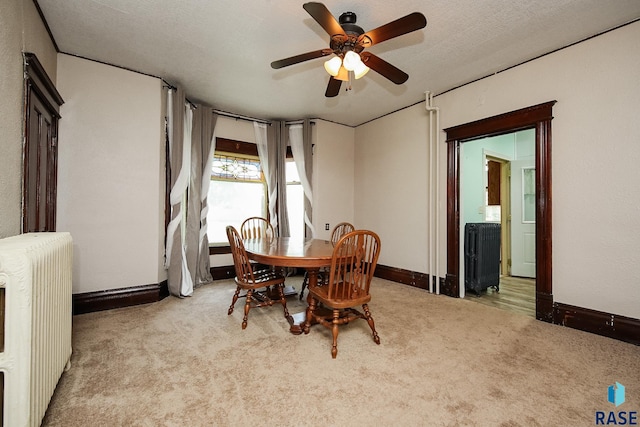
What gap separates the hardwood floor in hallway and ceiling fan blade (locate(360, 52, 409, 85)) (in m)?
2.78

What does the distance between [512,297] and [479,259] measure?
1.99 ft

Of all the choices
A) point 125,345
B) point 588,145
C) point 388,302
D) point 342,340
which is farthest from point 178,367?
point 588,145

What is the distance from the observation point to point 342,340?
2207 millimetres

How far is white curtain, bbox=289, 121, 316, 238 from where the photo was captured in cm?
451

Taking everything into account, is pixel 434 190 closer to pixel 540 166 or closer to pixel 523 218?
pixel 540 166

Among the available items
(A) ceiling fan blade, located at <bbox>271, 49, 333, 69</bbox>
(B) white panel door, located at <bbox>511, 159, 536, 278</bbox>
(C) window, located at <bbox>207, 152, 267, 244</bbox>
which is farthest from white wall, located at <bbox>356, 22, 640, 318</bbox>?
(C) window, located at <bbox>207, 152, 267, 244</bbox>

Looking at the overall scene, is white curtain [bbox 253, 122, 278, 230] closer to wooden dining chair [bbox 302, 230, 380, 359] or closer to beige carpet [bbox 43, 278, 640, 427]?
beige carpet [bbox 43, 278, 640, 427]

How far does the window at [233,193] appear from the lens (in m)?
4.27

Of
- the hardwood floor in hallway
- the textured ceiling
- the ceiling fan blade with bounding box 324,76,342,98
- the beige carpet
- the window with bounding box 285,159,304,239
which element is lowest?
the hardwood floor in hallway

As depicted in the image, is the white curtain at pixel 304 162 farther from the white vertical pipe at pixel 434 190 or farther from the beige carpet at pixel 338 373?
the beige carpet at pixel 338 373

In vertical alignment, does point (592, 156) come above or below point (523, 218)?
above

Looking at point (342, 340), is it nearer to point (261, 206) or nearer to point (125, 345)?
point (125, 345)

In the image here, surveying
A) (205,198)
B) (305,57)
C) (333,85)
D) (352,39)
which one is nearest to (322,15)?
(352,39)

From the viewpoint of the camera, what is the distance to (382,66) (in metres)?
2.24
